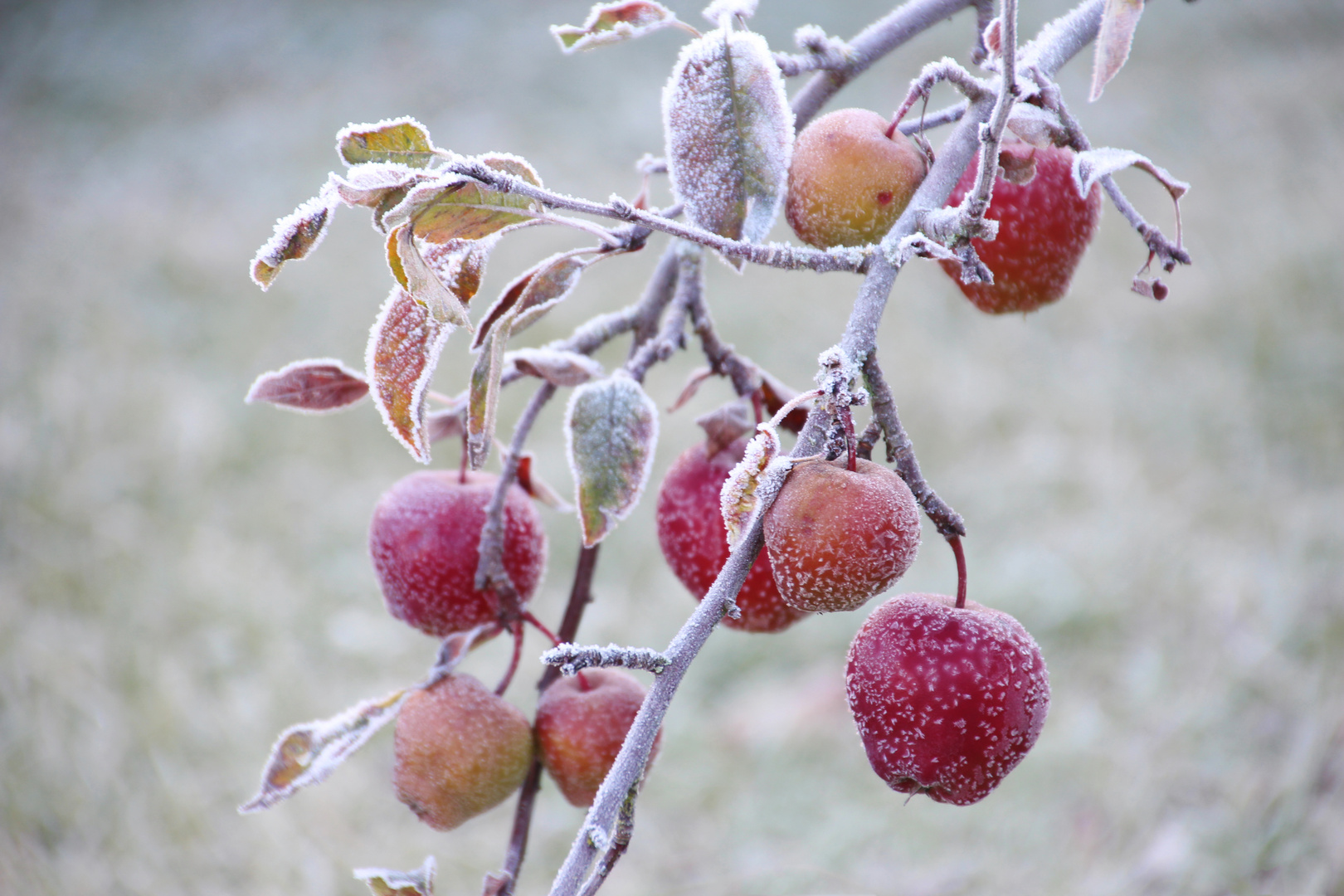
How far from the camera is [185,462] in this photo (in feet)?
7.26

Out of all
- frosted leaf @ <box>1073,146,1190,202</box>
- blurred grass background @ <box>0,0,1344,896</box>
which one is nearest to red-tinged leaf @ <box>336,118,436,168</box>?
frosted leaf @ <box>1073,146,1190,202</box>

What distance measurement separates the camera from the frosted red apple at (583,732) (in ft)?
1.63

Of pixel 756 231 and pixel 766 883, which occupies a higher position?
pixel 756 231

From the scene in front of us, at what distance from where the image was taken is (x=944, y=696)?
425mm

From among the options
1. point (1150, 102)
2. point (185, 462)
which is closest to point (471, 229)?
point (185, 462)

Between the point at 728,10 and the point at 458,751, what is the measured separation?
365mm

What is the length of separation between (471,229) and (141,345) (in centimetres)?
259

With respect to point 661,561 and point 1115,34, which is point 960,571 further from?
point 661,561

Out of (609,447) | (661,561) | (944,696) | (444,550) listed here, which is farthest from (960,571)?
(661,561)

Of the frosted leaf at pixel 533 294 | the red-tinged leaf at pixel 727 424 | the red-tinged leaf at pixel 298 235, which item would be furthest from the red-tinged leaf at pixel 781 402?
the red-tinged leaf at pixel 298 235

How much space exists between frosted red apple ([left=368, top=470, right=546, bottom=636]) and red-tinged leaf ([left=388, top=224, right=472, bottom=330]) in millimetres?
210

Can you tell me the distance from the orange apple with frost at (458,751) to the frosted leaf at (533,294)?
0.20 meters

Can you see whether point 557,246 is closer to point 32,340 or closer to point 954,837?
point 32,340

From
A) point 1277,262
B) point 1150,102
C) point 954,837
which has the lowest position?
point 954,837
